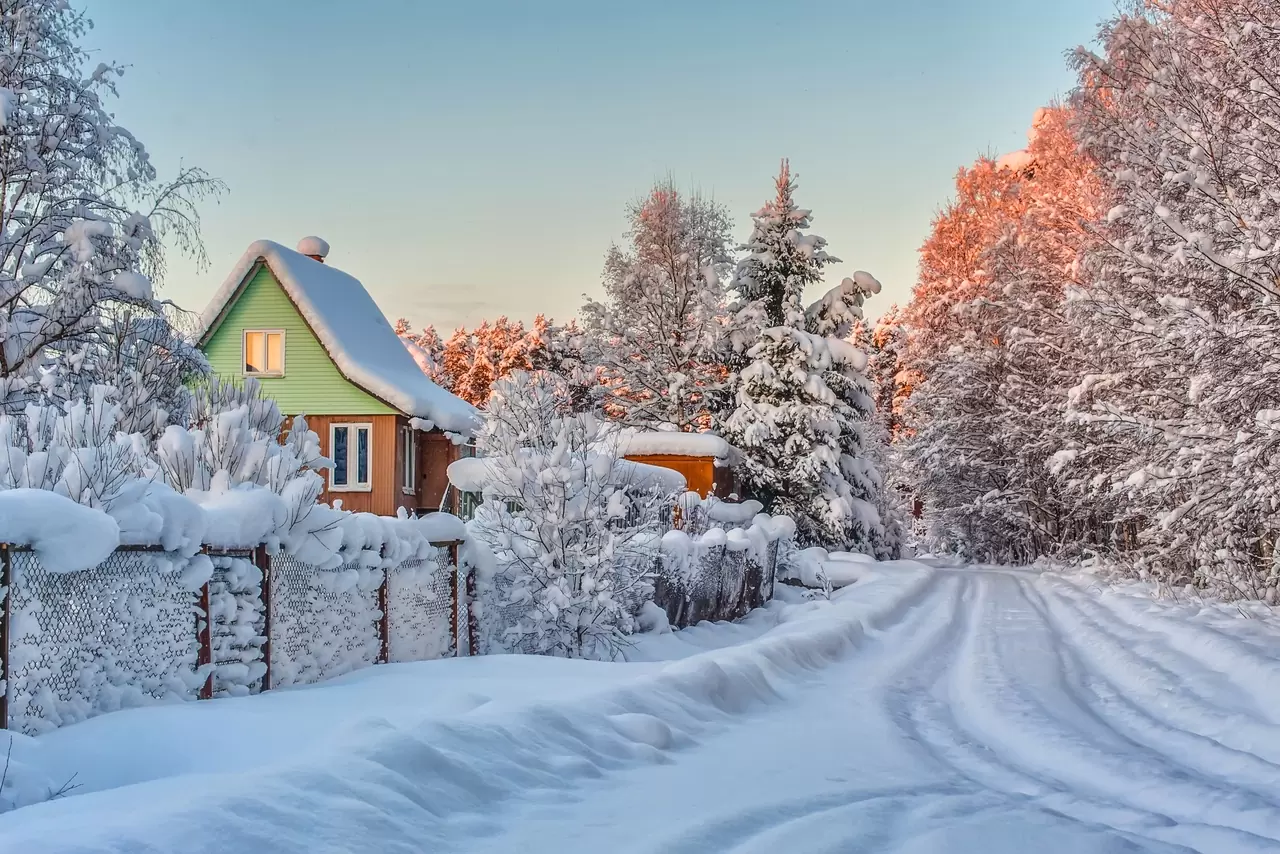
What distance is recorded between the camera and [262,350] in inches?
1084

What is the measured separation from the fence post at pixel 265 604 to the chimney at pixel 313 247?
23171mm

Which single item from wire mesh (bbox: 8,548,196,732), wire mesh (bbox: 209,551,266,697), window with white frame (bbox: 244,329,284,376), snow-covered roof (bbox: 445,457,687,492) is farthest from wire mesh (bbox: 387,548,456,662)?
window with white frame (bbox: 244,329,284,376)

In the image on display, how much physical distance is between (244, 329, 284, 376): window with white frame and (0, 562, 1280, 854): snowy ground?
18786mm

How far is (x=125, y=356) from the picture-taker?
53.6 feet

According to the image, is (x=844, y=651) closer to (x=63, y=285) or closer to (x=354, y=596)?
(x=354, y=596)

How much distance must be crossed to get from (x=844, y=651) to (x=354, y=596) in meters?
6.04

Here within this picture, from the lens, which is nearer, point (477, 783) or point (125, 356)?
point (477, 783)

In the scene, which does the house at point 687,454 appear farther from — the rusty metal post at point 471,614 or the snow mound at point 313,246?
the rusty metal post at point 471,614

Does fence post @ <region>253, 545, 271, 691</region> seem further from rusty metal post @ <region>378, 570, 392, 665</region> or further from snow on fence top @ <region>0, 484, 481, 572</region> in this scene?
rusty metal post @ <region>378, 570, 392, 665</region>

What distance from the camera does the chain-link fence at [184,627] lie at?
644 cm

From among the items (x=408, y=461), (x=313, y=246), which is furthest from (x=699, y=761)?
(x=313, y=246)


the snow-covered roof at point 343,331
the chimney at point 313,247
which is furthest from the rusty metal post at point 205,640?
the chimney at point 313,247

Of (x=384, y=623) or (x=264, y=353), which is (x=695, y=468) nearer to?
(x=264, y=353)

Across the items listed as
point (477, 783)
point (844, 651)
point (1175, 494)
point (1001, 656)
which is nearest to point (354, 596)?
point (477, 783)
